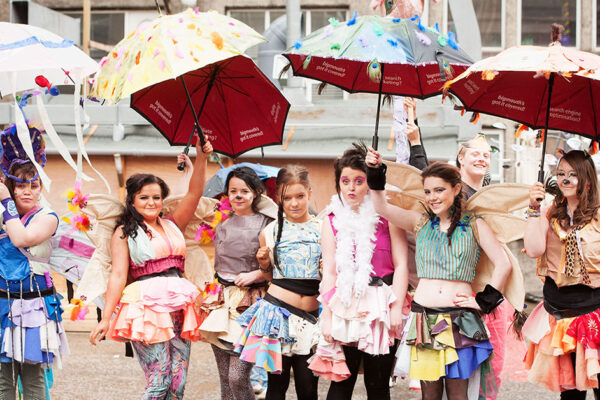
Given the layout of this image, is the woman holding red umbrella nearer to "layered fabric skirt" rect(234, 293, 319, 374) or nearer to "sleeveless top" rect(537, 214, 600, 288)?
"sleeveless top" rect(537, 214, 600, 288)

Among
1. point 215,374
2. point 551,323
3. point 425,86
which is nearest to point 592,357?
point 551,323

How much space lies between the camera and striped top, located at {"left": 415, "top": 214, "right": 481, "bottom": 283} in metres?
4.14

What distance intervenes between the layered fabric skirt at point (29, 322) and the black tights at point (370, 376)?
1.82 meters

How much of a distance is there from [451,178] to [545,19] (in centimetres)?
1104

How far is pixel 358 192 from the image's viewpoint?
442 cm

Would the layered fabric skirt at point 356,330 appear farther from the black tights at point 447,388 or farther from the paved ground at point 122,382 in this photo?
the paved ground at point 122,382

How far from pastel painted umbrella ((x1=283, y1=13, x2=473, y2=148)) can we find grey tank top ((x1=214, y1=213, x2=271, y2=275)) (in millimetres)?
1034

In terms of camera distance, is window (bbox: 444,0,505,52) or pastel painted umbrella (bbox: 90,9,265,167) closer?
pastel painted umbrella (bbox: 90,9,265,167)

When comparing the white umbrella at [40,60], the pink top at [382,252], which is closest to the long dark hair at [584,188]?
the pink top at [382,252]

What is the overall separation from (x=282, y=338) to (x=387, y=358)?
2.07ft

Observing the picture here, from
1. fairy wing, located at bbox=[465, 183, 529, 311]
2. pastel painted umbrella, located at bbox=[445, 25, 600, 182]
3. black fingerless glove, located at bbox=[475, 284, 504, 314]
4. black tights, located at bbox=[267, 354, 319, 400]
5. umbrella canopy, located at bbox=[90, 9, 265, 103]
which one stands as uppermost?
umbrella canopy, located at bbox=[90, 9, 265, 103]

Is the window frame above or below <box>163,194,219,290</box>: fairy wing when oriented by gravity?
above

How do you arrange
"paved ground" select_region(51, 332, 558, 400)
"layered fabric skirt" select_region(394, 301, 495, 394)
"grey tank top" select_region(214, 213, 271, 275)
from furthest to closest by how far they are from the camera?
"paved ground" select_region(51, 332, 558, 400), "grey tank top" select_region(214, 213, 271, 275), "layered fabric skirt" select_region(394, 301, 495, 394)

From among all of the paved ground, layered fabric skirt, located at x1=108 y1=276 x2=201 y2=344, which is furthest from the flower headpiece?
the paved ground
